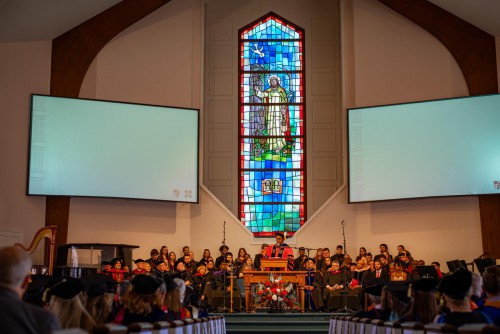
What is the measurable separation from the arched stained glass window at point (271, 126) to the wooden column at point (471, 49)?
3.11 metres

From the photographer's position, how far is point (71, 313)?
16.0ft

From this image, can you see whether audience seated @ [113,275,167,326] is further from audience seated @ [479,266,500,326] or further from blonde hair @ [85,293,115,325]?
audience seated @ [479,266,500,326]

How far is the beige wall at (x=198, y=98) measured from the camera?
1677cm

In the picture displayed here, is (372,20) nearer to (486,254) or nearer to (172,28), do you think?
(172,28)

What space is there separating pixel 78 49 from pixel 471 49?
9.55 metres

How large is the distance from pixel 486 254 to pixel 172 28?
9.40 metres

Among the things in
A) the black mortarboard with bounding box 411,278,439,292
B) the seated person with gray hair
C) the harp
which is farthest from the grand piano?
the seated person with gray hair

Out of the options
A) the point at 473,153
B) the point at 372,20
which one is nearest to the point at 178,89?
the point at 372,20

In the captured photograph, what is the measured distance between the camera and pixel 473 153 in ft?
55.2

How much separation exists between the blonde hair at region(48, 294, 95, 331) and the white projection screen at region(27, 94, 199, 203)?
12.0m

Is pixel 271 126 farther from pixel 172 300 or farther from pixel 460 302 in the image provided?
pixel 460 302

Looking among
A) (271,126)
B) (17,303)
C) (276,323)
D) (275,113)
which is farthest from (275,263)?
(17,303)

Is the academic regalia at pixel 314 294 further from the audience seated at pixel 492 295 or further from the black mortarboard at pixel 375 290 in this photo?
the audience seated at pixel 492 295

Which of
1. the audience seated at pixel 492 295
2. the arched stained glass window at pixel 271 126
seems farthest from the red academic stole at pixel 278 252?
the audience seated at pixel 492 295
